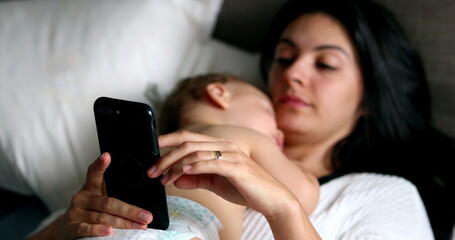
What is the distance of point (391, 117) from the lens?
4.10ft

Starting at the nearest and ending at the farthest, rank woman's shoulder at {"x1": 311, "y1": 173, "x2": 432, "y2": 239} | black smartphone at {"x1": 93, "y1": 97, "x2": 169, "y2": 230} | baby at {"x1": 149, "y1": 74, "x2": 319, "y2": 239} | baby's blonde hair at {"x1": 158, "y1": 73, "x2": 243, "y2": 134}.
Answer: black smartphone at {"x1": 93, "y1": 97, "x2": 169, "y2": 230}
baby at {"x1": 149, "y1": 74, "x2": 319, "y2": 239}
woman's shoulder at {"x1": 311, "y1": 173, "x2": 432, "y2": 239}
baby's blonde hair at {"x1": 158, "y1": 73, "x2": 243, "y2": 134}

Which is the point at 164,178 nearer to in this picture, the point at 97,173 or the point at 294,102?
the point at 97,173

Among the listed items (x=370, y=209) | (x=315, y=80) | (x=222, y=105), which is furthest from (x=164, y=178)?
(x=315, y=80)

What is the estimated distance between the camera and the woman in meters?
0.97

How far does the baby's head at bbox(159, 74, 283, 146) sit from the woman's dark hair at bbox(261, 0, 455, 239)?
30cm

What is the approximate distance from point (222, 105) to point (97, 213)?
0.38 metres

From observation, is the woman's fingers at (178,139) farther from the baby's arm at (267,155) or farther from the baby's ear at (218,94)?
the baby's ear at (218,94)

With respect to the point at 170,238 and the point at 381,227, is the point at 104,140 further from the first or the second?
the point at 381,227

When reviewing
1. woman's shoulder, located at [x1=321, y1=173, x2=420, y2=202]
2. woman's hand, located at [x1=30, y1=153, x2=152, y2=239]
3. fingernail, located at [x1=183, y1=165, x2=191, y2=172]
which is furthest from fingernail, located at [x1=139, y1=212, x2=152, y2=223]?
woman's shoulder, located at [x1=321, y1=173, x2=420, y2=202]

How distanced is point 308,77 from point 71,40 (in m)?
0.70

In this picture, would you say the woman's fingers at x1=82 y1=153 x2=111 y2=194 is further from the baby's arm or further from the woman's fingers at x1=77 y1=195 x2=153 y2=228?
the baby's arm

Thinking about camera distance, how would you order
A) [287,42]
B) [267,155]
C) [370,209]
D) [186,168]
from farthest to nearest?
[287,42]
[370,209]
[267,155]
[186,168]

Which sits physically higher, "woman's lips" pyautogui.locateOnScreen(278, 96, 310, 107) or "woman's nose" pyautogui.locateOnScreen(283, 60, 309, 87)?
"woman's nose" pyautogui.locateOnScreen(283, 60, 309, 87)

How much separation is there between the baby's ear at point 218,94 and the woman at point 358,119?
7.9 inches
